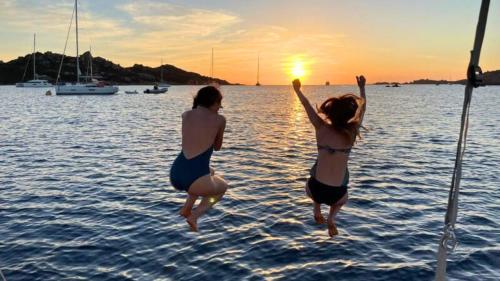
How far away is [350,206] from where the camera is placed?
20.8 meters

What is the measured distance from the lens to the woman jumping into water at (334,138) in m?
7.31

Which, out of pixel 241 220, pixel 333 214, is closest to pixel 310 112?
pixel 333 214

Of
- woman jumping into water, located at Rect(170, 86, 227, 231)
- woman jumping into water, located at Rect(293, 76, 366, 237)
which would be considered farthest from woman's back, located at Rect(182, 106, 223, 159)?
woman jumping into water, located at Rect(293, 76, 366, 237)

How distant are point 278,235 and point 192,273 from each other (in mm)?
4331

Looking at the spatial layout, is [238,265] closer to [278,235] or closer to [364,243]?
[278,235]

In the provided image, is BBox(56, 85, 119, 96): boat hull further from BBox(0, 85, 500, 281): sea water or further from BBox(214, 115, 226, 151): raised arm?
BBox(214, 115, 226, 151): raised arm

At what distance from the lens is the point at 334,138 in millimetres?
7496

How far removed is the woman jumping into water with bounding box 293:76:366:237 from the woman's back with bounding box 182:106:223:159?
1.53 metres

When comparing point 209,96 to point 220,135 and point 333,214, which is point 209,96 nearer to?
point 220,135

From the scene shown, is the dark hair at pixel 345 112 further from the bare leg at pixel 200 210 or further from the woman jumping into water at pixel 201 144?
the bare leg at pixel 200 210

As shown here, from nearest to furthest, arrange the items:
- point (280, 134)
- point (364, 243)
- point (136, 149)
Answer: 1. point (364, 243)
2. point (136, 149)
3. point (280, 134)

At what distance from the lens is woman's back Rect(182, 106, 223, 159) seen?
7672mm

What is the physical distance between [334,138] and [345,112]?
19.3 inches

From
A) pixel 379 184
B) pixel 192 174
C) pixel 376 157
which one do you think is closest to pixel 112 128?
pixel 376 157
